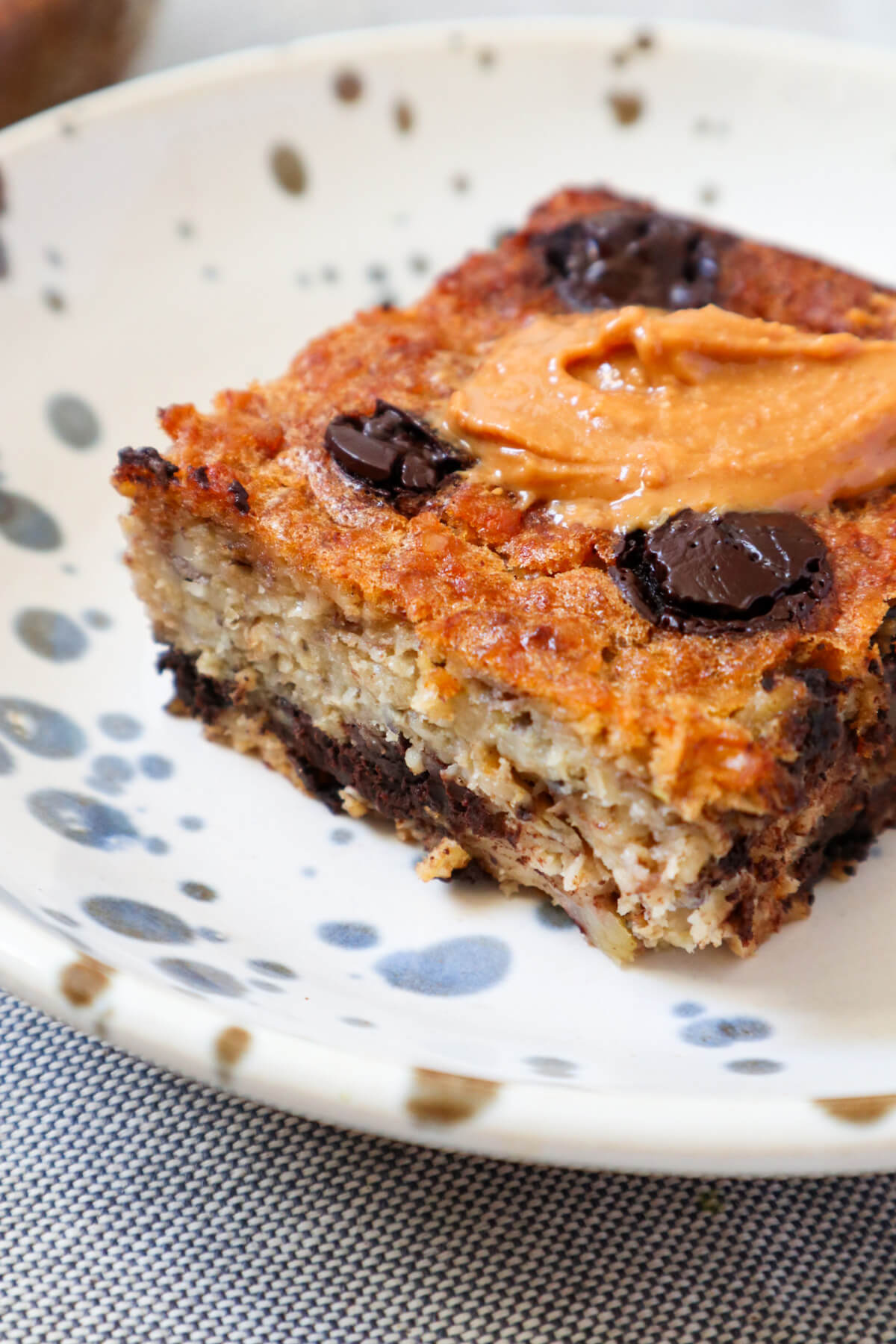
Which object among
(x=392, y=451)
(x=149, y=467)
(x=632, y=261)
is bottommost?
(x=149, y=467)

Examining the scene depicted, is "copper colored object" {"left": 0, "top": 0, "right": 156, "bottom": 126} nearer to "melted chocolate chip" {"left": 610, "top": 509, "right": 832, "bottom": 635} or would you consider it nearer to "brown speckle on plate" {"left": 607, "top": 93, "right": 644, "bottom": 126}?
"brown speckle on plate" {"left": 607, "top": 93, "right": 644, "bottom": 126}

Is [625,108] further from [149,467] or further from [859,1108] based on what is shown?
[859,1108]

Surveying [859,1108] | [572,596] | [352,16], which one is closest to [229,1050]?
[859,1108]

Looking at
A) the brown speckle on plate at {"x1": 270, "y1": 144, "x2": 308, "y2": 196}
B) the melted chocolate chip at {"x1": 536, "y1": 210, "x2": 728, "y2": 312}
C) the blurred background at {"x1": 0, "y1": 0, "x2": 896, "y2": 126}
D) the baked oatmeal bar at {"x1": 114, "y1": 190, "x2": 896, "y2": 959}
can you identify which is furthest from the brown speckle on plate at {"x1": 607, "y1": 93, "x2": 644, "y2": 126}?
the baked oatmeal bar at {"x1": 114, "y1": 190, "x2": 896, "y2": 959}

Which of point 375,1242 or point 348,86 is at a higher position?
point 348,86

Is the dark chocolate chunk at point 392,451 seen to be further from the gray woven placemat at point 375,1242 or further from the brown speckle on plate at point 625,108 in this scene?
the brown speckle on plate at point 625,108

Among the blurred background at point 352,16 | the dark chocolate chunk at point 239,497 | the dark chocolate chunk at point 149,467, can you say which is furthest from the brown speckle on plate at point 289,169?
the dark chocolate chunk at point 239,497
